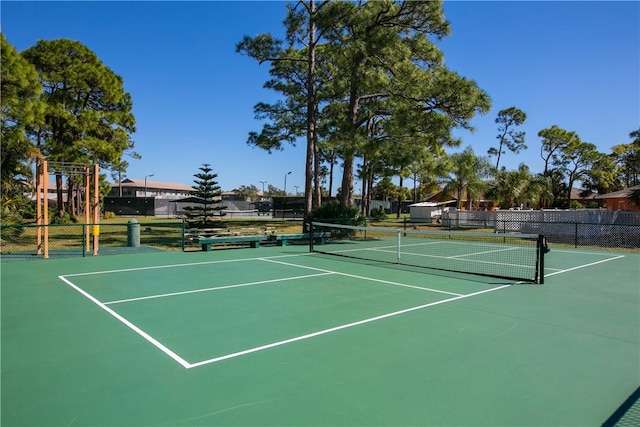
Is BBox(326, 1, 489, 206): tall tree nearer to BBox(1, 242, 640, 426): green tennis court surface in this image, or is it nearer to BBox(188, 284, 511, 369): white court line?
BBox(1, 242, 640, 426): green tennis court surface

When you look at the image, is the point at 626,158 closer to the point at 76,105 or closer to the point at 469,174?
the point at 469,174

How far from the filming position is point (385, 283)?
933cm

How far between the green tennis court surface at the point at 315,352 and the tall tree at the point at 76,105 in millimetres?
21122

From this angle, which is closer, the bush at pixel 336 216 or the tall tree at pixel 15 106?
the tall tree at pixel 15 106

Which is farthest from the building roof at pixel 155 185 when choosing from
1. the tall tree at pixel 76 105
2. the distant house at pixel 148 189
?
the tall tree at pixel 76 105

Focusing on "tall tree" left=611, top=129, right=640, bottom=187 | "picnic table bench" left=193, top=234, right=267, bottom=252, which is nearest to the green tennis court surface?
"picnic table bench" left=193, top=234, right=267, bottom=252

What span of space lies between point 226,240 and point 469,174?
2770 cm

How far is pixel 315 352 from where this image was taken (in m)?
4.89

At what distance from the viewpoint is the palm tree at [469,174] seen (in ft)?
120

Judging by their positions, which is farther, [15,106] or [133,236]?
[15,106]

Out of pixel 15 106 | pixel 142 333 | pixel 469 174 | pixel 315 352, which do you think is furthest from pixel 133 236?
pixel 469 174

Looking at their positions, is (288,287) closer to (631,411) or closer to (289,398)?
(289,398)

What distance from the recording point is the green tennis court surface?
353 centimetres

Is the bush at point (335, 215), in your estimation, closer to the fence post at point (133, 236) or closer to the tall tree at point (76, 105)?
the fence post at point (133, 236)
